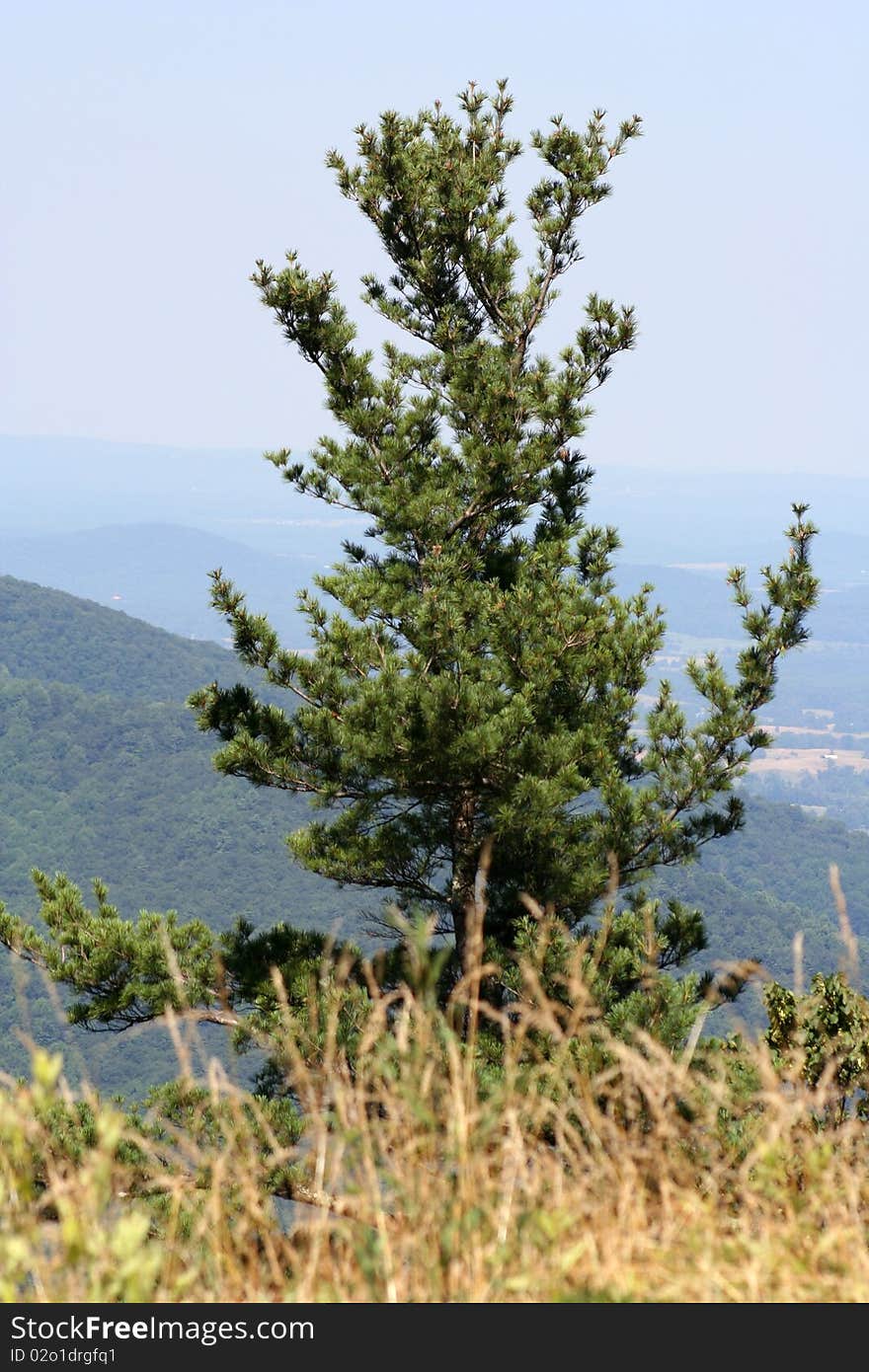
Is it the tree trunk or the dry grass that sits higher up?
the dry grass

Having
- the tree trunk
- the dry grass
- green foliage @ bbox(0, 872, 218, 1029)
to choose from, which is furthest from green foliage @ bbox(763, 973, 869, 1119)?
green foliage @ bbox(0, 872, 218, 1029)

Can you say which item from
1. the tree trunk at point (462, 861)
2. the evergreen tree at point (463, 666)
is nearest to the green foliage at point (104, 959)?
the evergreen tree at point (463, 666)

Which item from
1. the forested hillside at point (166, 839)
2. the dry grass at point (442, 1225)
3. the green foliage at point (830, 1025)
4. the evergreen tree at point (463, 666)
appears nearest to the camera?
the dry grass at point (442, 1225)

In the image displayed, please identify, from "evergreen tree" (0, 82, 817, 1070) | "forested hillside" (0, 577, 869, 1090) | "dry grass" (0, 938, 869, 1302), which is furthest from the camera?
"forested hillside" (0, 577, 869, 1090)

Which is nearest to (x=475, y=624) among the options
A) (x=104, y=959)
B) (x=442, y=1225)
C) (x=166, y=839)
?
(x=104, y=959)

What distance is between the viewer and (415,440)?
12648 millimetres

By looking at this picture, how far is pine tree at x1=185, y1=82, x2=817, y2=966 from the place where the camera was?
34.8ft

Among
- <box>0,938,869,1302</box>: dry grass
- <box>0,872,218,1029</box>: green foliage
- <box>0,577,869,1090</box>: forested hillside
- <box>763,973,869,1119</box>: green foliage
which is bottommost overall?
<box>0,577,869,1090</box>: forested hillside

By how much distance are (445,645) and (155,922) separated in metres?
3.94

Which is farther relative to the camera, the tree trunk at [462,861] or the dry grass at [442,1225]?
the tree trunk at [462,861]

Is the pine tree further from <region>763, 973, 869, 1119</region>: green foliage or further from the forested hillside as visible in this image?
the forested hillside

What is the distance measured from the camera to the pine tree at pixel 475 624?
34.8 feet

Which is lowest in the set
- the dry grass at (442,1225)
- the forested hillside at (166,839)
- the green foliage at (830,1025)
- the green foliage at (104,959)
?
the forested hillside at (166,839)

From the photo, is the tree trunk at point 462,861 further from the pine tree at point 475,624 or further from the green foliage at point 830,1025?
the green foliage at point 830,1025
